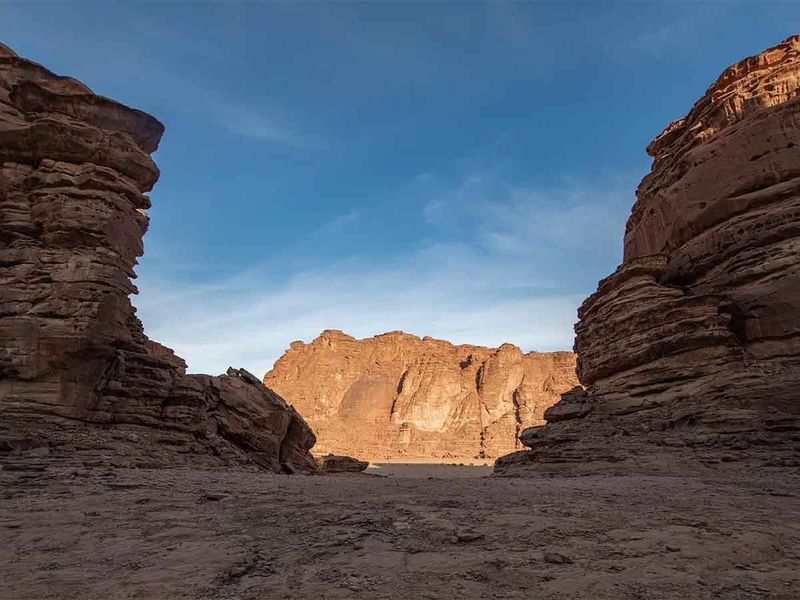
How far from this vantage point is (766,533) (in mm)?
5031

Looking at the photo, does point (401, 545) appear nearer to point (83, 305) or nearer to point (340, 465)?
point (83, 305)

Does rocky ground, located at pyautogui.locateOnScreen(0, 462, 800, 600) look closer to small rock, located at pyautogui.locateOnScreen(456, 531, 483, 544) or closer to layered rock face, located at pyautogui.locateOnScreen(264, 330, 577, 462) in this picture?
small rock, located at pyautogui.locateOnScreen(456, 531, 483, 544)

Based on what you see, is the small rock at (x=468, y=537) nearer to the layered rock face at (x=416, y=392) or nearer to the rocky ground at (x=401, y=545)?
the rocky ground at (x=401, y=545)

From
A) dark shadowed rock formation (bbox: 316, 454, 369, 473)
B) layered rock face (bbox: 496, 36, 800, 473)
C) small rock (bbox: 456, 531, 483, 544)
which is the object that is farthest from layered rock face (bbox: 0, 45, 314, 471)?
layered rock face (bbox: 496, 36, 800, 473)

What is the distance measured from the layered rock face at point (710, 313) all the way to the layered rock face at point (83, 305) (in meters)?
11.2

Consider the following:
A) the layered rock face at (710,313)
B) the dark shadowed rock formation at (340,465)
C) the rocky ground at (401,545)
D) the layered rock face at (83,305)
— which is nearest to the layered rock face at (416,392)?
the dark shadowed rock formation at (340,465)

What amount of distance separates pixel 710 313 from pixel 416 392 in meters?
75.3

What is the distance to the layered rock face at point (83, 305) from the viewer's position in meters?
13.4

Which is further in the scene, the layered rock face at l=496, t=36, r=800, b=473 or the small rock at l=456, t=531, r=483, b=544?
the layered rock face at l=496, t=36, r=800, b=473

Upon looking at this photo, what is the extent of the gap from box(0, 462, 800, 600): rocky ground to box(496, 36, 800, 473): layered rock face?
5.40 meters

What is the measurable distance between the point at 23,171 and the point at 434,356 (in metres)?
81.8

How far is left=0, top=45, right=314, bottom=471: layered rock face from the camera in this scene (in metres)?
13.4

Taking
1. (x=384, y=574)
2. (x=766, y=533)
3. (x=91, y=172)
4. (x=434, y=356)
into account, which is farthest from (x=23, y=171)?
(x=434, y=356)

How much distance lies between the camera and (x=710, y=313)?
15273 millimetres
